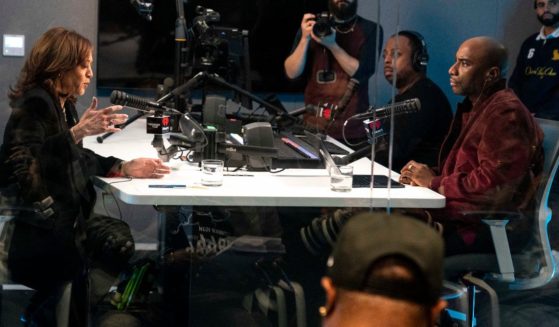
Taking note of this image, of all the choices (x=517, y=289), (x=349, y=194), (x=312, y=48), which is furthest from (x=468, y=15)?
(x=517, y=289)

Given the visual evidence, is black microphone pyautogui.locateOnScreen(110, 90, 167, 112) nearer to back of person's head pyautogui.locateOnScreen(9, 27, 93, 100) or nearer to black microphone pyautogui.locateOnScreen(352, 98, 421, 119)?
back of person's head pyautogui.locateOnScreen(9, 27, 93, 100)

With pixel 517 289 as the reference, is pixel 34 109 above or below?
above

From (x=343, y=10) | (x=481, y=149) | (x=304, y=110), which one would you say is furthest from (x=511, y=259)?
(x=343, y=10)

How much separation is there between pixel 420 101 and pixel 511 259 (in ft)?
2.33

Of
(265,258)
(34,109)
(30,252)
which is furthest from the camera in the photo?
(265,258)

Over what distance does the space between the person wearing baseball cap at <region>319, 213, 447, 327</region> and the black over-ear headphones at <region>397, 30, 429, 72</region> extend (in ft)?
6.24

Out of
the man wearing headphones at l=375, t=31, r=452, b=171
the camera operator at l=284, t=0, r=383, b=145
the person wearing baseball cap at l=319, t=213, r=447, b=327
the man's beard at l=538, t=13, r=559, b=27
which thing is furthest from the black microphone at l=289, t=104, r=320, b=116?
the person wearing baseball cap at l=319, t=213, r=447, b=327

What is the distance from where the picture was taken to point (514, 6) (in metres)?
A: 3.16

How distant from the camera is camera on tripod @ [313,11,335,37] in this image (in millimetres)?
3094

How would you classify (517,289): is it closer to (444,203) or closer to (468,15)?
(444,203)

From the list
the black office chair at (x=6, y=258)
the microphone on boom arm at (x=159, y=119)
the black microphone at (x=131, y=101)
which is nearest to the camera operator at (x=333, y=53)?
the microphone on boom arm at (x=159, y=119)

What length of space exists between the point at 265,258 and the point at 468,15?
1.19 meters

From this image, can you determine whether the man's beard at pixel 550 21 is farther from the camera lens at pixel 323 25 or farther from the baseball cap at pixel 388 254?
the baseball cap at pixel 388 254

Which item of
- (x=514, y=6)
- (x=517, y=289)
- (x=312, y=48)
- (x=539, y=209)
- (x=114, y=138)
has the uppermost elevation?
(x=514, y=6)
